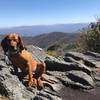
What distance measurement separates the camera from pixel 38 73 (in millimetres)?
11586

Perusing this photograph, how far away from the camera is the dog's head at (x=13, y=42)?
415 inches

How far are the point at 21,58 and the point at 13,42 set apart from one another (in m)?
0.70

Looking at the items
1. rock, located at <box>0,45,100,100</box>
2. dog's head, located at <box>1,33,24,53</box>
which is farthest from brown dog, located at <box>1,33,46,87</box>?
rock, located at <box>0,45,100,100</box>

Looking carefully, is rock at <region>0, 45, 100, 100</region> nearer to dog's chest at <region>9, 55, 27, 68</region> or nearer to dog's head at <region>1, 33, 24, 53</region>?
dog's chest at <region>9, 55, 27, 68</region>

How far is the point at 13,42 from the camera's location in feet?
34.6

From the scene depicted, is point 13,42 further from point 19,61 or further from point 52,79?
point 52,79

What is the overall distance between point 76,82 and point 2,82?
411cm

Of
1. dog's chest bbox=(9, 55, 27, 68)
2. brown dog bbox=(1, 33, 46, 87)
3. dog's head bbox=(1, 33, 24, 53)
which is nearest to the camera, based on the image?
dog's head bbox=(1, 33, 24, 53)

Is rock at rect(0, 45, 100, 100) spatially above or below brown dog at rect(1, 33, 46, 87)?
below

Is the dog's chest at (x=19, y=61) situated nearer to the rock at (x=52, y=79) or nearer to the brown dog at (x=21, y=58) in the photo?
the brown dog at (x=21, y=58)

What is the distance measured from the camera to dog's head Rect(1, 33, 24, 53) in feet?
34.6

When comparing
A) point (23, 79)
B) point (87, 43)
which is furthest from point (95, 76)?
point (87, 43)

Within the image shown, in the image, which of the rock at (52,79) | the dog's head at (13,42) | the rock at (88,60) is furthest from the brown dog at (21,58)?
the rock at (88,60)

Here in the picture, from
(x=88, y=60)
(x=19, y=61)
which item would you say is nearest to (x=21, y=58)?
(x=19, y=61)
